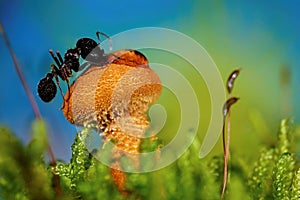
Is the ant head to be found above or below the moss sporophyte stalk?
above

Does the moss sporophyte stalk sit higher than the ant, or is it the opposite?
the ant

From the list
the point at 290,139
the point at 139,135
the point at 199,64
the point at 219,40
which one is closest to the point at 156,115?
the point at 139,135

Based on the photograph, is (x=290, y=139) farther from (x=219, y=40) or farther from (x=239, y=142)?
(x=219, y=40)

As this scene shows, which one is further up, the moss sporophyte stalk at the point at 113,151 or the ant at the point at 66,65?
the ant at the point at 66,65

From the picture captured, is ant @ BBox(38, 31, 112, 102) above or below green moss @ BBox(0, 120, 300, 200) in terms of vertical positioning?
above

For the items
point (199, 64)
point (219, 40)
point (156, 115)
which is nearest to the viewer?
point (156, 115)

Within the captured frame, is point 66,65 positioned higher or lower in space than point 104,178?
higher

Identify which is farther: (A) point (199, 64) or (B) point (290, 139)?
(A) point (199, 64)

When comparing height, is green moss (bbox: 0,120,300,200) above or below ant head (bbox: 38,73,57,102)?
below
